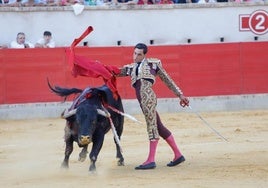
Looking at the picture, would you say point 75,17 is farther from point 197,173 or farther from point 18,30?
point 197,173

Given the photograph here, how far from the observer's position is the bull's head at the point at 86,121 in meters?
8.67

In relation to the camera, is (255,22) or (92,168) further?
(255,22)

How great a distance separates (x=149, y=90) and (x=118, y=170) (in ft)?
2.85

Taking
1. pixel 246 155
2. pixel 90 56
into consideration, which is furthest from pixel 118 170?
pixel 90 56

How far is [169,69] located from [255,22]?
2.66m

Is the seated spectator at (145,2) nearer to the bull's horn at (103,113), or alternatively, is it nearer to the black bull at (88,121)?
the black bull at (88,121)

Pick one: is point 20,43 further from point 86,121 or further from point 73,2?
point 86,121

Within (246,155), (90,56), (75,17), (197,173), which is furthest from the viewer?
(75,17)

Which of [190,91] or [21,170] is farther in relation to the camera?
[190,91]

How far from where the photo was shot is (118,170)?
921cm

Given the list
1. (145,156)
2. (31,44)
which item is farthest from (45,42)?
(145,156)

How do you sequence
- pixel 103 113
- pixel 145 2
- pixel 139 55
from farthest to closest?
pixel 145 2, pixel 139 55, pixel 103 113

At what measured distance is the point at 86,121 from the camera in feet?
28.7

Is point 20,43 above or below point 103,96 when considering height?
below
